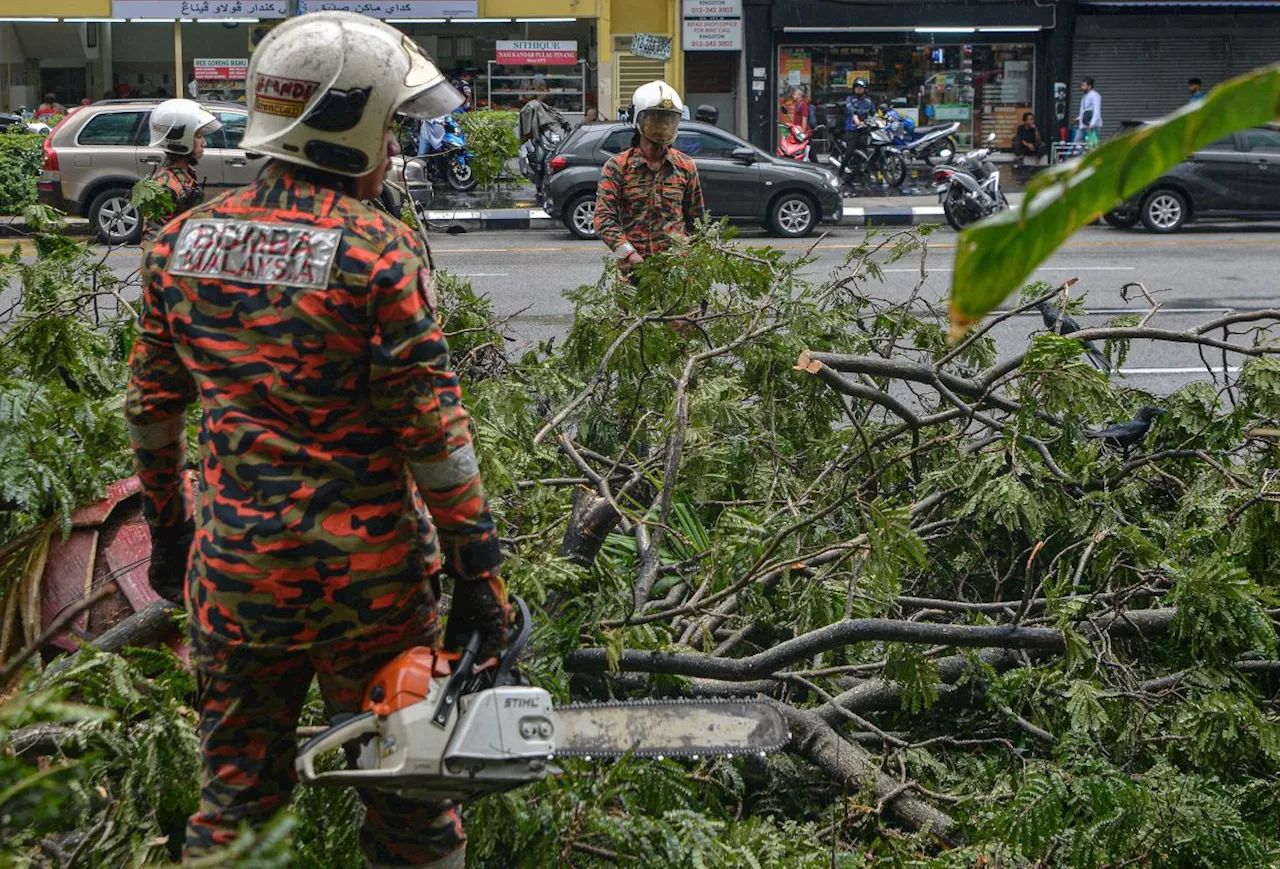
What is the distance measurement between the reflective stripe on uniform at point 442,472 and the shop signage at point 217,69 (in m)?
26.0

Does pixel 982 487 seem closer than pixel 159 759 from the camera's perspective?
No

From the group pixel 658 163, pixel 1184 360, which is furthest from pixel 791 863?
pixel 1184 360

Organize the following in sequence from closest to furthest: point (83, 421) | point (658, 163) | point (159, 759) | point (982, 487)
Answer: point (159, 759) → point (83, 421) → point (982, 487) → point (658, 163)

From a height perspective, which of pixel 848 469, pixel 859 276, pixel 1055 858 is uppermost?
pixel 859 276

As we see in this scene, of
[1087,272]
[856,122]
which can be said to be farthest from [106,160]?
[856,122]

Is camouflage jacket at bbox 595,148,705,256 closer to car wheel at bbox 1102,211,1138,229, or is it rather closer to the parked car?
the parked car

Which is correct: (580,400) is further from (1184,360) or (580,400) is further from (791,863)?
(1184,360)

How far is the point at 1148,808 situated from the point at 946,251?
13161 millimetres

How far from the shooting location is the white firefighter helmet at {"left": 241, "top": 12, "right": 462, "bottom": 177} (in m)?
2.55

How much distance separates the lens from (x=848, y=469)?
4.46m

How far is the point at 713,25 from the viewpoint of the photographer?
27.2m

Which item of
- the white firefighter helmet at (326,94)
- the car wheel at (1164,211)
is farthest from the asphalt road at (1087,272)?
the white firefighter helmet at (326,94)

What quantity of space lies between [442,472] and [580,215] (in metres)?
15.0

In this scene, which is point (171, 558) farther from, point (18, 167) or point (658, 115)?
point (18, 167)
